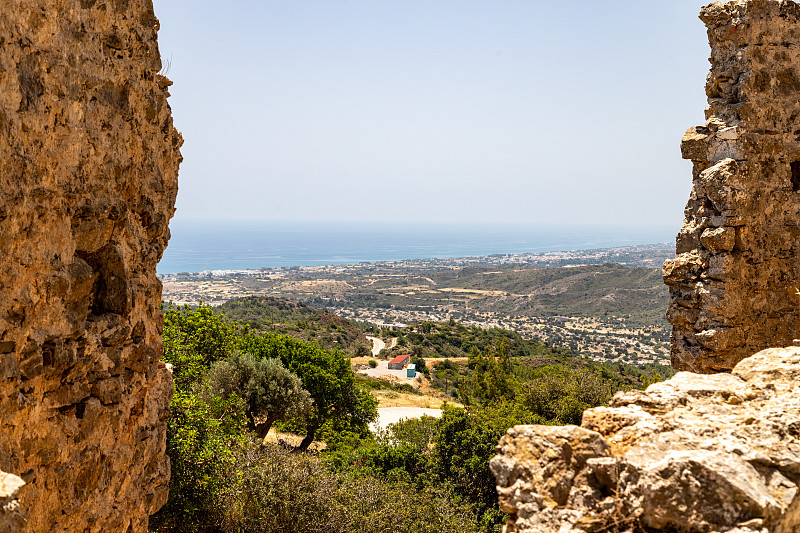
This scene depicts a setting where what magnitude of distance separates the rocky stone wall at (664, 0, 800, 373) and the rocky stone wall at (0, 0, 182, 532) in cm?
693

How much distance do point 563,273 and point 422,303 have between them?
3499 centimetres

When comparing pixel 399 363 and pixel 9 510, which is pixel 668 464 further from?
pixel 399 363

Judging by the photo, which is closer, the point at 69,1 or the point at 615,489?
the point at 615,489

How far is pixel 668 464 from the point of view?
2.60 m

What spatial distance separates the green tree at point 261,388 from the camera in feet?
61.8

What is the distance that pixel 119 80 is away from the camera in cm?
612

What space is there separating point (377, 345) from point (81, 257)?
57255 millimetres

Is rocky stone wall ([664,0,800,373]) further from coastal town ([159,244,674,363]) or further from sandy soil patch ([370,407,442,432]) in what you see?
coastal town ([159,244,674,363])

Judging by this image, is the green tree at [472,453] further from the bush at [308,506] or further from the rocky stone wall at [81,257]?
the rocky stone wall at [81,257]

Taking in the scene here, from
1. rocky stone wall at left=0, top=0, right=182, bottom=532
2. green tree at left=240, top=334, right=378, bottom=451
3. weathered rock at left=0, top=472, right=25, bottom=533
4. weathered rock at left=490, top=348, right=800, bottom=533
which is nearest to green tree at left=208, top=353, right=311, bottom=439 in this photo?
green tree at left=240, top=334, right=378, bottom=451

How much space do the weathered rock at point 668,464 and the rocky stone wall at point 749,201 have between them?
138 inches

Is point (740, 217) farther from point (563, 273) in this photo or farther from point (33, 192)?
point (563, 273)

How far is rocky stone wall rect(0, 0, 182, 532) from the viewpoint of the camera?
4.66 meters

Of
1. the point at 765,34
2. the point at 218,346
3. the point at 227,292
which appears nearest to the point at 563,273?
the point at 227,292
